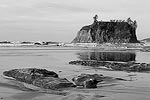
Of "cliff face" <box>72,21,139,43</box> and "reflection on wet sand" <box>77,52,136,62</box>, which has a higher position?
"cliff face" <box>72,21,139,43</box>

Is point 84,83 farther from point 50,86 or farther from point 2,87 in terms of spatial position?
point 2,87

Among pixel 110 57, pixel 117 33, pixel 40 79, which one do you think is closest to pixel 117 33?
pixel 117 33

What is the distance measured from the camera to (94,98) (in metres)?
12.2

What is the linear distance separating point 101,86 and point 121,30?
17855 cm

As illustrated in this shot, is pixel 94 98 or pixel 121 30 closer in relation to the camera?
pixel 94 98

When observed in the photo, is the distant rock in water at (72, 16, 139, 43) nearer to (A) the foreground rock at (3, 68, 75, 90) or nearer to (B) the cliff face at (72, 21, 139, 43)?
(B) the cliff face at (72, 21, 139, 43)

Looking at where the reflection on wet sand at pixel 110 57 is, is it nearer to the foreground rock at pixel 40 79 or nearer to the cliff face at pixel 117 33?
the foreground rock at pixel 40 79

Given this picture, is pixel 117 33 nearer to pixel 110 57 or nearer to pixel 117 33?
pixel 117 33

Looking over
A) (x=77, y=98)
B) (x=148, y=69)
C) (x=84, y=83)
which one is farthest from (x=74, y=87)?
(x=148, y=69)

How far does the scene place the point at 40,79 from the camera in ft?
52.9

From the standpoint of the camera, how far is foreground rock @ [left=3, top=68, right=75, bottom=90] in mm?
14848

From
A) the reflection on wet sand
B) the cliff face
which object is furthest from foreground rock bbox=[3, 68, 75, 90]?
the cliff face

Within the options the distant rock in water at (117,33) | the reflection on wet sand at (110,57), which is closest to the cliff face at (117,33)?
the distant rock in water at (117,33)

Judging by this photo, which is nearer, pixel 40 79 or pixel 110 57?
pixel 40 79
